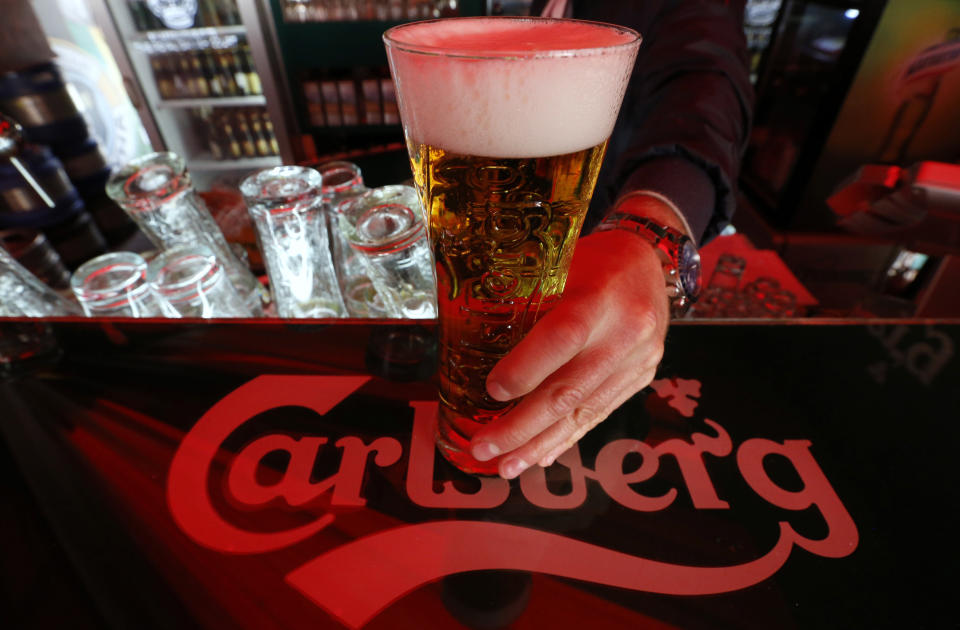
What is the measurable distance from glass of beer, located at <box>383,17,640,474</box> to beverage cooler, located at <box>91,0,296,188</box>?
10.5 feet

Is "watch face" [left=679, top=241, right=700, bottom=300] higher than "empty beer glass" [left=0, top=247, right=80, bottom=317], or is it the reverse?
"watch face" [left=679, top=241, right=700, bottom=300]

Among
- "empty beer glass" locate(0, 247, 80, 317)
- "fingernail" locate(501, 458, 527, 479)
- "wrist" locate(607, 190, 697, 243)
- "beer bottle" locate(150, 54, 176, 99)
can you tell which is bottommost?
"beer bottle" locate(150, 54, 176, 99)

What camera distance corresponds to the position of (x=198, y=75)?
145 inches

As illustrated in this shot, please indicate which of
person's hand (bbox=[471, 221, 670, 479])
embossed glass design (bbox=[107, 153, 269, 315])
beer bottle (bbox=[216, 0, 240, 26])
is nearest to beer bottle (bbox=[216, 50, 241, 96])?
beer bottle (bbox=[216, 0, 240, 26])

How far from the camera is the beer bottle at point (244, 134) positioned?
4020 mm

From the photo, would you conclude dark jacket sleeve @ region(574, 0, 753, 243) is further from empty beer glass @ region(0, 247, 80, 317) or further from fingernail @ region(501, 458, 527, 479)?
empty beer glass @ region(0, 247, 80, 317)

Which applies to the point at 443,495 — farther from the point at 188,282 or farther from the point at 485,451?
the point at 188,282

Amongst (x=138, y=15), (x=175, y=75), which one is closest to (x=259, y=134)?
(x=175, y=75)

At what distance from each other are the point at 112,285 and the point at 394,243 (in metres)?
0.56

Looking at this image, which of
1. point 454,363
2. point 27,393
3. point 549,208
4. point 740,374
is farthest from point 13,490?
point 740,374

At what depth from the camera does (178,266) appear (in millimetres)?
807

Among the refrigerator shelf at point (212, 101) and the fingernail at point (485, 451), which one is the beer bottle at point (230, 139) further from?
the fingernail at point (485, 451)

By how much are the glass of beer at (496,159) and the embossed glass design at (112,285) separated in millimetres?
631

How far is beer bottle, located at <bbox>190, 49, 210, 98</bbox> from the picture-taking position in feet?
11.9
